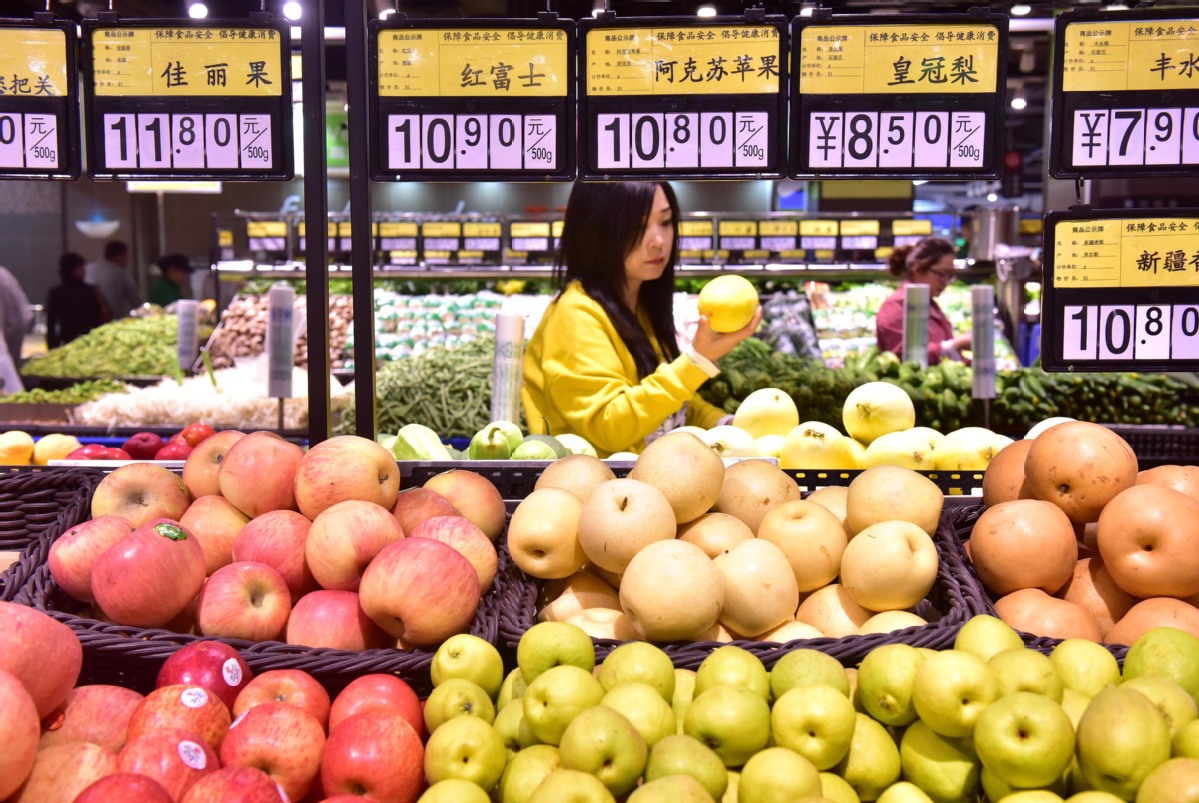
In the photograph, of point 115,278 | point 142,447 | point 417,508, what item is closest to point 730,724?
point 417,508

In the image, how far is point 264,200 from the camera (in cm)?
1396

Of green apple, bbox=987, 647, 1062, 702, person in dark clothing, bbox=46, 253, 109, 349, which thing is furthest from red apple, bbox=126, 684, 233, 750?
person in dark clothing, bbox=46, 253, 109, 349

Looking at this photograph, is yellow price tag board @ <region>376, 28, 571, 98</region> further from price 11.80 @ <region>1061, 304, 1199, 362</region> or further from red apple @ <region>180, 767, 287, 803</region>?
red apple @ <region>180, 767, 287, 803</region>

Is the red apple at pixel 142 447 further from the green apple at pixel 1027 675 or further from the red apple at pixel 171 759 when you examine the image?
the green apple at pixel 1027 675

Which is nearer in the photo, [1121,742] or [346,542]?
[1121,742]

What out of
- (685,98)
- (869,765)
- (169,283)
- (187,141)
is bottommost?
(869,765)

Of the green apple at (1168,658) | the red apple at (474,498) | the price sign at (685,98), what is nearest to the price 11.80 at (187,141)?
the price sign at (685,98)

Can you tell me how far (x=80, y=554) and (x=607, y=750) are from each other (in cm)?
127

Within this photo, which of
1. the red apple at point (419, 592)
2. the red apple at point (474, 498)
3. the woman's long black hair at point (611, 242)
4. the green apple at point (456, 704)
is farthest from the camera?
the woman's long black hair at point (611, 242)

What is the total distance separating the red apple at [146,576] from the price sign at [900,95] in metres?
1.75

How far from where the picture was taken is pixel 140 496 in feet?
7.48

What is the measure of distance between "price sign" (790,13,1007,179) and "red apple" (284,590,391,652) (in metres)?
1.57

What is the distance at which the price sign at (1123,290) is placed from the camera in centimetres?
251

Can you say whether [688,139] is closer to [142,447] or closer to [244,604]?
[244,604]
